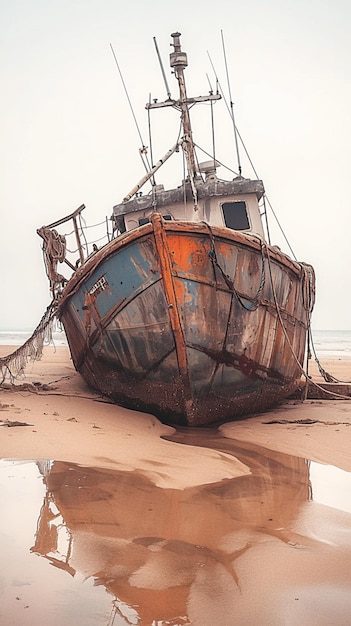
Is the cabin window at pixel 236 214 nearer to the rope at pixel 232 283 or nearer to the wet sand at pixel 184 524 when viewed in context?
the rope at pixel 232 283

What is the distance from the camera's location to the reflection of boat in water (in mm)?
2041

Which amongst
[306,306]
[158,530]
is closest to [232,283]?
[306,306]

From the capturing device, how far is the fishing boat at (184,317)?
5.71 metres

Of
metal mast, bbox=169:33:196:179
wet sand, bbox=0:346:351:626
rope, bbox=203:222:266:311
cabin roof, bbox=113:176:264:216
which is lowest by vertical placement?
wet sand, bbox=0:346:351:626

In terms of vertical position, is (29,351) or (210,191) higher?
(210,191)

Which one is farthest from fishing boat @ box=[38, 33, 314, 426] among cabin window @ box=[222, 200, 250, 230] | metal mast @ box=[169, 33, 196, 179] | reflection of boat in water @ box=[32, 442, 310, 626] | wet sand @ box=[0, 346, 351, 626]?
metal mast @ box=[169, 33, 196, 179]

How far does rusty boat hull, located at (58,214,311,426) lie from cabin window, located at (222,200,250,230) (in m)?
1.89

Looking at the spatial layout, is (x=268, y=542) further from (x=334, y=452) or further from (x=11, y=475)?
(x=334, y=452)

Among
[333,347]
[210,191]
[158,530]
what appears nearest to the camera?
[158,530]

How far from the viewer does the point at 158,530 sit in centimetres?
268

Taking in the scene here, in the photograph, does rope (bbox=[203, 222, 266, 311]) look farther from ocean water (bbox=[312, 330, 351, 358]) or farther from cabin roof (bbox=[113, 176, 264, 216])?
ocean water (bbox=[312, 330, 351, 358])

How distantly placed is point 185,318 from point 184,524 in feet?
10.1

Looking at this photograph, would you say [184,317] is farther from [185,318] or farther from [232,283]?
[232,283]

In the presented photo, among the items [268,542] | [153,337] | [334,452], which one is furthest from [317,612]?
[153,337]
